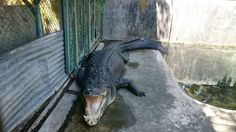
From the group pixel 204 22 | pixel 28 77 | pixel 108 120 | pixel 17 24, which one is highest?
pixel 204 22

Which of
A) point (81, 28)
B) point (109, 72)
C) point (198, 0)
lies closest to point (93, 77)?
point (109, 72)

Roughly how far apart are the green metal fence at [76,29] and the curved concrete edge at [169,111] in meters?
1.05

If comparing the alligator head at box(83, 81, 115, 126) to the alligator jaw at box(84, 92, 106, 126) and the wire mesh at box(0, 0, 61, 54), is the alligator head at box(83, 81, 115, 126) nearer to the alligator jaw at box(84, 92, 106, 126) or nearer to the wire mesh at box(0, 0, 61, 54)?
the alligator jaw at box(84, 92, 106, 126)

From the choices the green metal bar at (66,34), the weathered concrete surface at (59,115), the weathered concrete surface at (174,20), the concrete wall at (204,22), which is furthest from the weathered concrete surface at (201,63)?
the weathered concrete surface at (59,115)

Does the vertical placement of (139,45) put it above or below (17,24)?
below

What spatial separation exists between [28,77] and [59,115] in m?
0.56

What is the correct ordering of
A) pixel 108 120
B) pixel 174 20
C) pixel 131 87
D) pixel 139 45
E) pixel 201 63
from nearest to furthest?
pixel 108 120, pixel 131 87, pixel 139 45, pixel 201 63, pixel 174 20

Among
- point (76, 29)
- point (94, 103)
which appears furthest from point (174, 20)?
point (94, 103)

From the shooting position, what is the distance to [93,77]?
303 cm

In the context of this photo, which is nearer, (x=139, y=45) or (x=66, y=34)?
(x=66, y=34)

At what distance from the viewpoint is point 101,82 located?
9.36 ft

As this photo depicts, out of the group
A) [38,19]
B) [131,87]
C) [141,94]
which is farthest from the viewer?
[131,87]

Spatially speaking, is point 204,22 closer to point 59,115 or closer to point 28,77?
point 59,115

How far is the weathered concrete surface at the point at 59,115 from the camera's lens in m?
2.43
